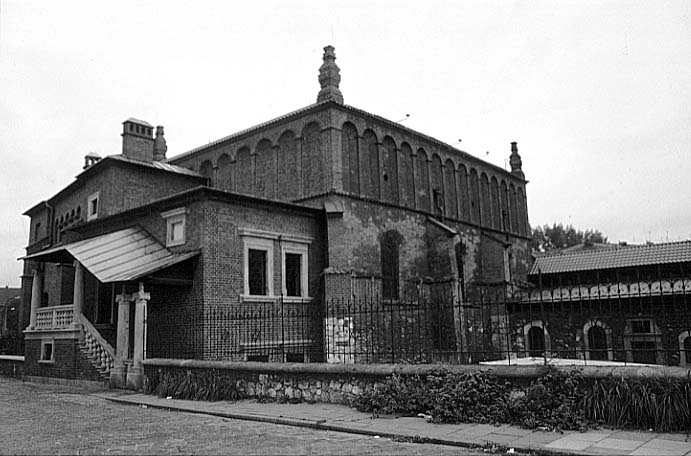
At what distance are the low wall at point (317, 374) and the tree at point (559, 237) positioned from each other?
6018 cm

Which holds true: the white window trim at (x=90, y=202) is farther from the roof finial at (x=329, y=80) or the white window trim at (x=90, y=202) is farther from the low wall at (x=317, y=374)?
the low wall at (x=317, y=374)

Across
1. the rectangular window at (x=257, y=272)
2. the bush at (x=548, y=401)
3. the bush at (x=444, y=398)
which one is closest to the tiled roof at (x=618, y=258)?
the rectangular window at (x=257, y=272)

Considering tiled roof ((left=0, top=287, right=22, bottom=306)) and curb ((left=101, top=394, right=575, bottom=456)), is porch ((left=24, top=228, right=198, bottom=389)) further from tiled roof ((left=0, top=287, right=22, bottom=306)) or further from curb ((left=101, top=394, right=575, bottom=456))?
tiled roof ((left=0, top=287, right=22, bottom=306))

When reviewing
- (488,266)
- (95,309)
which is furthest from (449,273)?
(95,309)

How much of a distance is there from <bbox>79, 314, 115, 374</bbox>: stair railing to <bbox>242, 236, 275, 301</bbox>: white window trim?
4.38 m

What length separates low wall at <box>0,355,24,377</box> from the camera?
75.6 ft

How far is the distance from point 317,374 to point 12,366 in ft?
57.8

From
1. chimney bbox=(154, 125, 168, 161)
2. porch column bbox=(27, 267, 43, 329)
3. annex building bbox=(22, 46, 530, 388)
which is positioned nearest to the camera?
annex building bbox=(22, 46, 530, 388)

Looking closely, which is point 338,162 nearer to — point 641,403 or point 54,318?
point 54,318

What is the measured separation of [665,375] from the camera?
8.45 metres

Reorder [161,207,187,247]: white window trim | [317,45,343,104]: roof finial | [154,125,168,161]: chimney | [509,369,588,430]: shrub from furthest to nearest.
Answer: [154,125,168,161]: chimney < [317,45,343,104]: roof finial < [161,207,187,247]: white window trim < [509,369,588,430]: shrub

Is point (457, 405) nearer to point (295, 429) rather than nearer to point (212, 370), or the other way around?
point (295, 429)

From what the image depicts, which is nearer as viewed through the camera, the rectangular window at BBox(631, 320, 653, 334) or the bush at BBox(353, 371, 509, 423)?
the bush at BBox(353, 371, 509, 423)

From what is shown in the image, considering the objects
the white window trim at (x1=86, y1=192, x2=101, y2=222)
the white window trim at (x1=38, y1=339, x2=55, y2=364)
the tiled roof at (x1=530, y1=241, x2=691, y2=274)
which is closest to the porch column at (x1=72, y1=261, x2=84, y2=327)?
the white window trim at (x1=38, y1=339, x2=55, y2=364)
